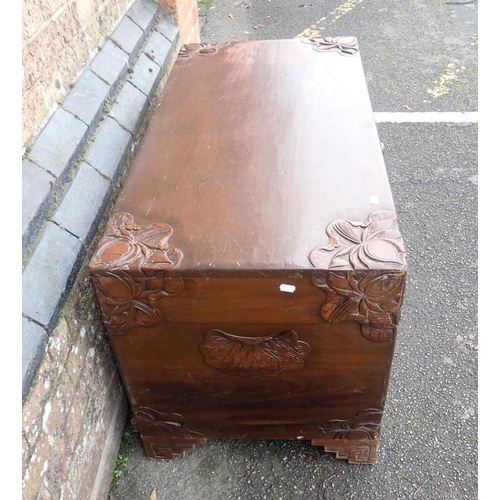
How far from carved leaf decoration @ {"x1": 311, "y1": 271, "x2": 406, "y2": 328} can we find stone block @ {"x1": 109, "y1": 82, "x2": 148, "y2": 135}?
1.15 m

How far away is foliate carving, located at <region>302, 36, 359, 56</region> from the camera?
2.24m

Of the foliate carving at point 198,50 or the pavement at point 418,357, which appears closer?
the pavement at point 418,357

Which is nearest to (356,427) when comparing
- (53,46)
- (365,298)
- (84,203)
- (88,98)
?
(365,298)

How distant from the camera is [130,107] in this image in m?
2.06

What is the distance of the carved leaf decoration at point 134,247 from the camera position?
128cm

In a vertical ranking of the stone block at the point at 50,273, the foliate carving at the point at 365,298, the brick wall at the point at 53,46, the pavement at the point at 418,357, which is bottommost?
the pavement at the point at 418,357

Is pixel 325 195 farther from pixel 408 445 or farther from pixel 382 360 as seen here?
pixel 408 445

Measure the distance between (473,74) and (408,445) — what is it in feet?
10.9

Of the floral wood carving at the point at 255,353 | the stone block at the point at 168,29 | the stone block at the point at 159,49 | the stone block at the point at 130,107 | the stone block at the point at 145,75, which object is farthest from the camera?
the stone block at the point at 168,29

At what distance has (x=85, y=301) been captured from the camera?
4.92 ft

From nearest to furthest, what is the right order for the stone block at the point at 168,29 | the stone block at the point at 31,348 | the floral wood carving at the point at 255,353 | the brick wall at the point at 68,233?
the stone block at the point at 31,348 → the brick wall at the point at 68,233 → the floral wood carving at the point at 255,353 → the stone block at the point at 168,29

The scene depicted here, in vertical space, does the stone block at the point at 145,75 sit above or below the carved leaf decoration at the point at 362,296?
above

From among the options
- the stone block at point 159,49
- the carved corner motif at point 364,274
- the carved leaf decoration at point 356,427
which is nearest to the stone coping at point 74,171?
the stone block at point 159,49

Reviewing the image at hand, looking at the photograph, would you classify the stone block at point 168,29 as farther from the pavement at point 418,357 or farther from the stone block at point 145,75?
the pavement at point 418,357
